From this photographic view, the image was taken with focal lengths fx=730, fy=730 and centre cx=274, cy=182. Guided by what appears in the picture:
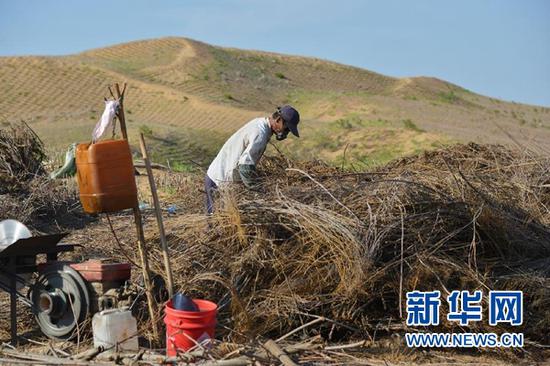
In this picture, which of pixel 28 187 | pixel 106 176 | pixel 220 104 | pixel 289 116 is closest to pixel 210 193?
pixel 289 116

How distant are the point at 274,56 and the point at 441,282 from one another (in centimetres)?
5031

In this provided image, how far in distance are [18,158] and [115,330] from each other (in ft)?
22.8

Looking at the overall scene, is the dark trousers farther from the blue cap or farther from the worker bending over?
the blue cap

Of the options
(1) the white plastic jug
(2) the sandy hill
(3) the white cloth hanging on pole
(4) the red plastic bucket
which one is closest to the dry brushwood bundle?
(3) the white cloth hanging on pole

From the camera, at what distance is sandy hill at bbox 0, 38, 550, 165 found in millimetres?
24578

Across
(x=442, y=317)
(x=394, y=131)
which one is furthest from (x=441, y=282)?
(x=394, y=131)

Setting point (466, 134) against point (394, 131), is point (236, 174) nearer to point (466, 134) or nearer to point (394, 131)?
point (394, 131)

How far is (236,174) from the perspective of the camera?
647cm

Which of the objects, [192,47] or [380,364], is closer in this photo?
[380,364]

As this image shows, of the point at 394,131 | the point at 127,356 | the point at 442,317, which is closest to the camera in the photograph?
the point at 127,356

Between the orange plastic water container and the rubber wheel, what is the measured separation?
Result: 717mm

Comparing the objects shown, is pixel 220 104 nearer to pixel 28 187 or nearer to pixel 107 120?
pixel 28 187

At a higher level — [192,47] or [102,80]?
[192,47]

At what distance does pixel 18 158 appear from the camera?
443 inches
